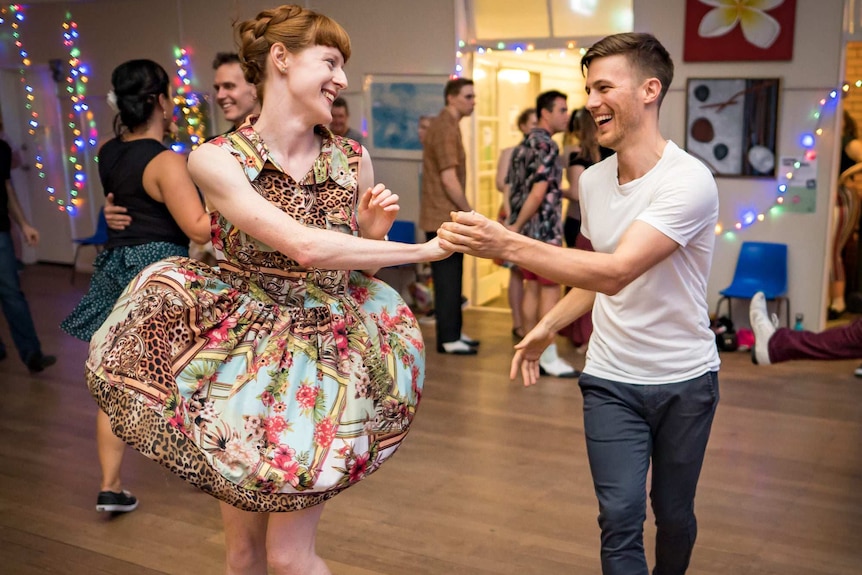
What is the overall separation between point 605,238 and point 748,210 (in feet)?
15.7

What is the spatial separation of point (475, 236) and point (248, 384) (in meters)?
0.61

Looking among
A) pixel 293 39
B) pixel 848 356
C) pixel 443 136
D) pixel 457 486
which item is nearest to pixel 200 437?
pixel 293 39

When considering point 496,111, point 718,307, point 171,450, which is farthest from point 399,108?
point 171,450

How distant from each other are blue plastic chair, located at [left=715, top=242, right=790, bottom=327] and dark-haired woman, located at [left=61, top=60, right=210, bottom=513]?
4.40m

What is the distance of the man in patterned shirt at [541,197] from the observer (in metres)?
5.75

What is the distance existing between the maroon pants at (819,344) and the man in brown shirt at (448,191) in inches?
92.2

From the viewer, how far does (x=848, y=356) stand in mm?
3977

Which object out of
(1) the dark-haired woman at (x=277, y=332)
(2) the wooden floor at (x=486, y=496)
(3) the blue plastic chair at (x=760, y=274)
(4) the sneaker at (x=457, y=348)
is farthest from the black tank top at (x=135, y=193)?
(3) the blue plastic chair at (x=760, y=274)

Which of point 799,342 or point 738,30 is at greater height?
point 738,30

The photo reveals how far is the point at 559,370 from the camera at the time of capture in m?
5.68

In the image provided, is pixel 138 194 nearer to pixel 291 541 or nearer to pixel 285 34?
pixel 285 34

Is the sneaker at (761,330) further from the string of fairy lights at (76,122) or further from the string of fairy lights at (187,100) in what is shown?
the string of fairy lights at (76,122)

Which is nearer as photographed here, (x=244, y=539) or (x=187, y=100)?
(x=244, y=539)

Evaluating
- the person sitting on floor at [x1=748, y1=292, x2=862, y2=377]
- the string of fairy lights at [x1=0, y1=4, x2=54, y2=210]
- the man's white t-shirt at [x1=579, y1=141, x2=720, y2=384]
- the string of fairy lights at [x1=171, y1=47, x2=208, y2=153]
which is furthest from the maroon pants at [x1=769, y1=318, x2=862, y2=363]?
the string of fairy lights at [x1=0, y1=4, x2=54, y2=210]
